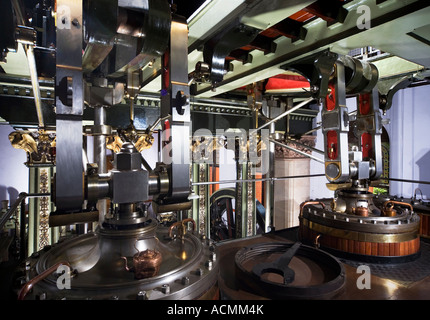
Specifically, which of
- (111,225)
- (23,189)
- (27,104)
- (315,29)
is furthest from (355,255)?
(23,189)

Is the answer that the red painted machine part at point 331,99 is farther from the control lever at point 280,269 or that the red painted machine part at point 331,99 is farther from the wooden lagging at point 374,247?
the control lever at point 280,269

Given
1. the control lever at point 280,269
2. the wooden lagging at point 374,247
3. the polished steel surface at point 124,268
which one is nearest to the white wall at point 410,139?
the wooden lagging at point 374,247

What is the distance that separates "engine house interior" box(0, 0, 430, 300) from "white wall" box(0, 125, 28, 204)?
1747mm

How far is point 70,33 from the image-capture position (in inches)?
43.4

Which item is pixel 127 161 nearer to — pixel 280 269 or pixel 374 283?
pixel 280 269

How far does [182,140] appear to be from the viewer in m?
1.37

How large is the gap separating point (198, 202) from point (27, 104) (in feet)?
11.1

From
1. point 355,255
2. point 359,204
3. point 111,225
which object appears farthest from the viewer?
point 359,204

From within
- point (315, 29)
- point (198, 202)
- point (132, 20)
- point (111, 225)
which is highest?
point (315, 29)

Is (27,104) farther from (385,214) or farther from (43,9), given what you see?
(385,214)

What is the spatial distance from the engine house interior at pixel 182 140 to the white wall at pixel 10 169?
1.75 metres

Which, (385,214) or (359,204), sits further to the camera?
(359,204)

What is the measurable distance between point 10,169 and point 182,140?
559 centimetres

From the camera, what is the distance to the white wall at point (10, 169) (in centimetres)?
511
